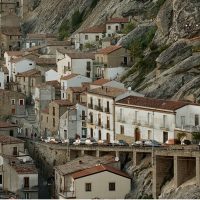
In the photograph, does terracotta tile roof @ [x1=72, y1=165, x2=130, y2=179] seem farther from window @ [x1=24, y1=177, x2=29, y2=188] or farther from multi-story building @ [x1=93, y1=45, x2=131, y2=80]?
multi-story building @ [x1=93, y1=45, x2=131, y2=80]

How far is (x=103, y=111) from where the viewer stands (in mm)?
99062

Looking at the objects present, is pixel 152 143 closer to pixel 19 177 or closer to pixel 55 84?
pixel 19 177

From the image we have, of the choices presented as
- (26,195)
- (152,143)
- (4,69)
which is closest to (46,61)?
(4,69)

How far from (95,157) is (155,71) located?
17.4m

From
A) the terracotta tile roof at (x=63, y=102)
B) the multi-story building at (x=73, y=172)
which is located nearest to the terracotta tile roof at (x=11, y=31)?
the terracotta tile roof at (x=63, y=102)

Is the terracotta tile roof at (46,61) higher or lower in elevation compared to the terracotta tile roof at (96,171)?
higher

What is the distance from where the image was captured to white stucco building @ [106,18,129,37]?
136 meters

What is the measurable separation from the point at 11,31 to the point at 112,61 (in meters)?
45.3

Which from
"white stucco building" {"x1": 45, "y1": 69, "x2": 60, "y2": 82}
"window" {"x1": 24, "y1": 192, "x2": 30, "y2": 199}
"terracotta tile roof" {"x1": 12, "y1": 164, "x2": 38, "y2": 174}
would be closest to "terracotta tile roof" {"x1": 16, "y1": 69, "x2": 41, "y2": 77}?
"white stucco building" {"x1": 45, "y1": 69, "x2": 60, "y2": 82}

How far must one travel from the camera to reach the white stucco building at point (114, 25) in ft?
→ 447

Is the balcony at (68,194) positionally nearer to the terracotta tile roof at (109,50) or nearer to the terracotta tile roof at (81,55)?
the terracotta tile roof at (109,50)

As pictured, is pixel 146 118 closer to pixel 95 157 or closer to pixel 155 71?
pixel 95 157

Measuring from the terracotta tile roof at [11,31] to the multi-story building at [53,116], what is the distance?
4886cm

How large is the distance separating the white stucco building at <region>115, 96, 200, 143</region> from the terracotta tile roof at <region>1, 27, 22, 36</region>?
64.8 meters
